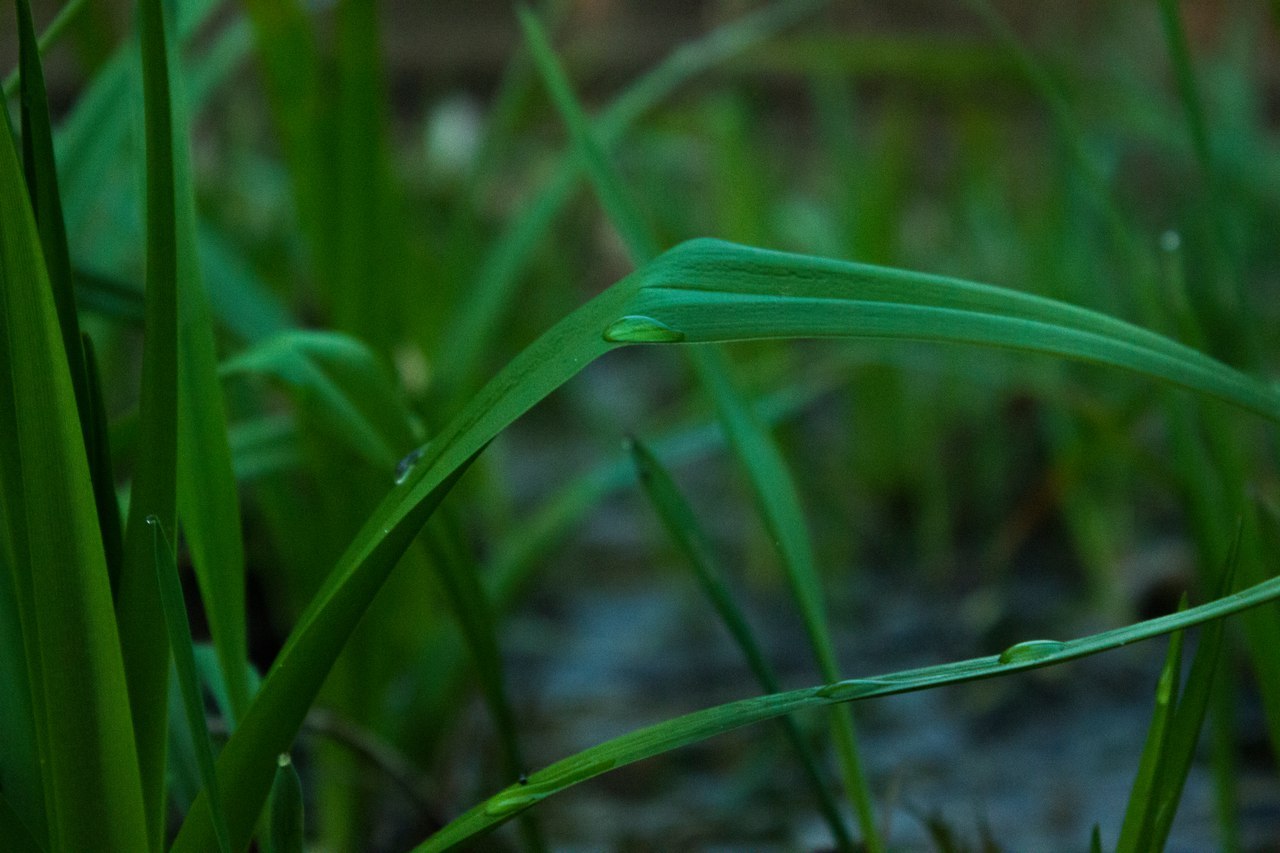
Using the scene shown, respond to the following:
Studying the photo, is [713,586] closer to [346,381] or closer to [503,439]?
[346,381]

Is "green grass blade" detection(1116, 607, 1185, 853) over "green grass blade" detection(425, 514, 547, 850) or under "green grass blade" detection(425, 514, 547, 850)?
under

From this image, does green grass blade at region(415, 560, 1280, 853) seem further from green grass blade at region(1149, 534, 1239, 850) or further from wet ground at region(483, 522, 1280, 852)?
wet ground at region(483, 522, 1280, 852)

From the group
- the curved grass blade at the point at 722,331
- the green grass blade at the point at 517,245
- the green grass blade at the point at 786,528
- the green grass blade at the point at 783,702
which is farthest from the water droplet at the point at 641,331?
the green grass blade at the point at 517,245

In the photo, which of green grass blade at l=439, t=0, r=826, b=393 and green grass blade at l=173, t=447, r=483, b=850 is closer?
green grass blade at l=173, t=447, r=483, b=850

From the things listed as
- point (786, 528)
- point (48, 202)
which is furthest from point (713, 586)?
point (48, 202)

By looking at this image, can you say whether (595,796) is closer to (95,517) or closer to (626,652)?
(626,652)

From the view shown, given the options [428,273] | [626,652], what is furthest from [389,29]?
[626,652]

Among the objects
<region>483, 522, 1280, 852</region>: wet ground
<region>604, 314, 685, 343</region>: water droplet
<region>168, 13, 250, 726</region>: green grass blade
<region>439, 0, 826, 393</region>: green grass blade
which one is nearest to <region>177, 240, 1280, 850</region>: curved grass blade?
<region>604, 314, 685, 343</region>: water droplet
